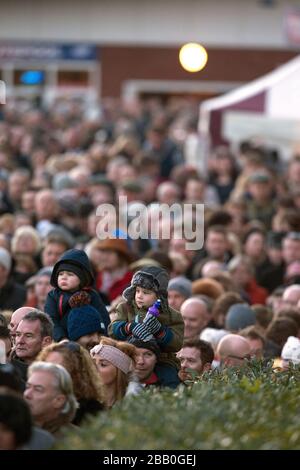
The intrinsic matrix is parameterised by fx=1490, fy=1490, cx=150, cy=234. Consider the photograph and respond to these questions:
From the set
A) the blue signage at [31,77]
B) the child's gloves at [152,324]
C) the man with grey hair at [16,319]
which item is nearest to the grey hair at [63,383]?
the child's gloves at [152,324]

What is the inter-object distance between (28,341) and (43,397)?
194cm

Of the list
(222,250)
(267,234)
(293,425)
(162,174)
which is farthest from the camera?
(162,174)

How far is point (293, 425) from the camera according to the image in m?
6.64

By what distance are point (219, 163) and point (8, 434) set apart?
1813 centimetres

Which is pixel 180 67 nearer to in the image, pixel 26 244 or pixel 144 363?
pixel 26 244

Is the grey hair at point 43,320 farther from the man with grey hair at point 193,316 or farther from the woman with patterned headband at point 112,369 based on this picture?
the man with grey hair at point 193,316

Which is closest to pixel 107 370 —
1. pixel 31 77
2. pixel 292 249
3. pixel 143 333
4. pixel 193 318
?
pixel 143 333

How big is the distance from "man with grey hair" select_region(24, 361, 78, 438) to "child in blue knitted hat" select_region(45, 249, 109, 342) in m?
2.60

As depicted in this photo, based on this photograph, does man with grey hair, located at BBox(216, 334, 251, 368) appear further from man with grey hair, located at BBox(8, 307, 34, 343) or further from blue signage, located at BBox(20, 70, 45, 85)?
blue signage, located at BBox(20, 70, 45, 85)

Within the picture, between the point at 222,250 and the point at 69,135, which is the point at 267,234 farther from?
the point at 69,135

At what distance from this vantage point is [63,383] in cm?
713
